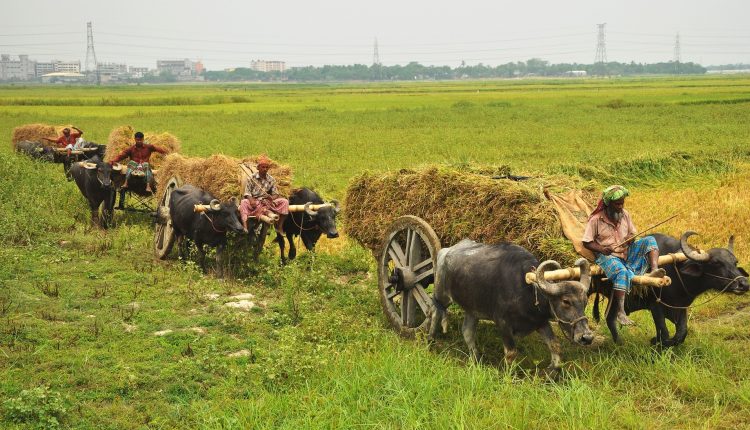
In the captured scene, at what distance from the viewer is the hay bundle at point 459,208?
6863 millimetres

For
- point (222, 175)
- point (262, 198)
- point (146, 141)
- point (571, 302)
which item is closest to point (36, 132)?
point (146, 141)

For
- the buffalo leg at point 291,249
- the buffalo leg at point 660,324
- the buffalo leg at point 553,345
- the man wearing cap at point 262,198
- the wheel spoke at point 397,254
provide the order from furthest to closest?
1. the buffalo leg at point 291,249
2. the man wearing cap at point 262,198
3. the wheel spoke at point 397,254
4. the buffalo leg at point 660,324
5. the buffalo leg at point 553,345

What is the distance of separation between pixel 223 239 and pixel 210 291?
3.72 feet

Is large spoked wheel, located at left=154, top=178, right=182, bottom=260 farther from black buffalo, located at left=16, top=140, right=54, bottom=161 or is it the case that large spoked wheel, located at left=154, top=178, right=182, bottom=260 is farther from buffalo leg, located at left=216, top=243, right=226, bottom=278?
black buffalo, located at left=16, top=140, right=54, bottom=161

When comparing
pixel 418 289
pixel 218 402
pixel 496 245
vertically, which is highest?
pixel 496 245

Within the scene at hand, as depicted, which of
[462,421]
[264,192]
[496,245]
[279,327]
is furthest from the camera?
[264,192]

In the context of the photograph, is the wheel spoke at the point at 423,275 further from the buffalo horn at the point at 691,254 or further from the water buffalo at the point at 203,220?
the water buffalo at the point at 203,220

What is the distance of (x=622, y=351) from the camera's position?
717 centimetres

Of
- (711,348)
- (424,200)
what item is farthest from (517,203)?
(711,348)

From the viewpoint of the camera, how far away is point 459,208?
764cm

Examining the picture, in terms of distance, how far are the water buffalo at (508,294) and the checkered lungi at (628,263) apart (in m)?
0.50

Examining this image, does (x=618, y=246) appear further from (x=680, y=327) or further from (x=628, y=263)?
(x=680, y=327)

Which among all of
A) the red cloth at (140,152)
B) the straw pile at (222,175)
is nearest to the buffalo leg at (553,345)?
the straw pile at (222,175)

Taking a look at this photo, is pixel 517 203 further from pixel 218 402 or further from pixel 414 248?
pixel 218 402
